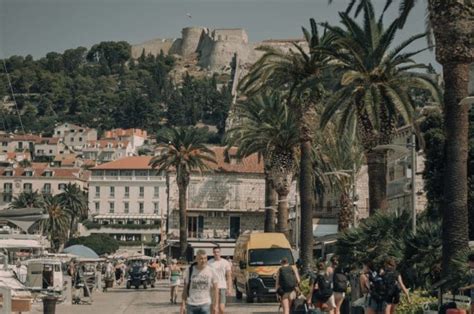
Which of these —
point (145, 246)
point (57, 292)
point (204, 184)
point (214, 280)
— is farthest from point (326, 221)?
point (214, 280)

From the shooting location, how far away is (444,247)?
2280 cm

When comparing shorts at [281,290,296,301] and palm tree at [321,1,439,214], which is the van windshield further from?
shorts at [281,290,296,301]

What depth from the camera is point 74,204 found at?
145625 mm

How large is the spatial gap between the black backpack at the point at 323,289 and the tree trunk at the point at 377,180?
11.6 metres

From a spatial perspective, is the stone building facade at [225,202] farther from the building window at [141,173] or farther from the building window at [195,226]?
the building window at [141,173]

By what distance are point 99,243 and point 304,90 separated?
290 ft

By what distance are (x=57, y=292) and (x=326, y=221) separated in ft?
219

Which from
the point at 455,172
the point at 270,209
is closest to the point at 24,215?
the point at 455,172

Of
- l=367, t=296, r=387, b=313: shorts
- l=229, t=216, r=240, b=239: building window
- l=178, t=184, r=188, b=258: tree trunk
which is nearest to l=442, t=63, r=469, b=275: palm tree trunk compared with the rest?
l=367, t=296, r=387, b=313: shorts

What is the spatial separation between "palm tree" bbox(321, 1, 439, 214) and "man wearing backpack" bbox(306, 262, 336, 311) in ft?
37.5

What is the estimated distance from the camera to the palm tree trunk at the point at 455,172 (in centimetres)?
2255

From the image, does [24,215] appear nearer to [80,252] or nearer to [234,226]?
[80,252]

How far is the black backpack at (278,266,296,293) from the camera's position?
23.8 m

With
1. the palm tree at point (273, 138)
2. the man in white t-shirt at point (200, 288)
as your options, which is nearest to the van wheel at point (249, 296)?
the palm tree at point (273, 138)
